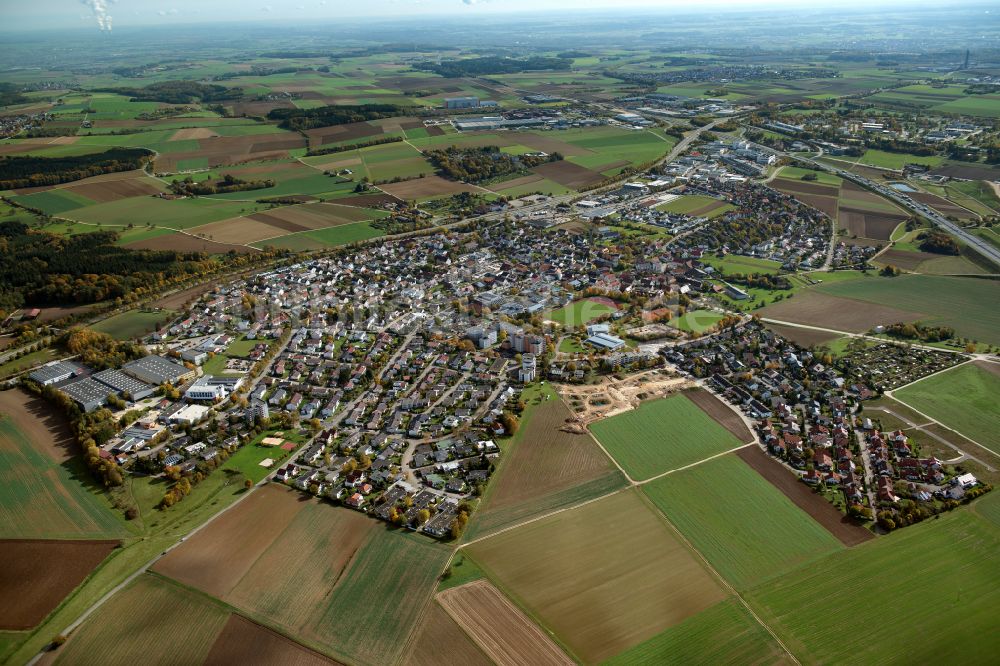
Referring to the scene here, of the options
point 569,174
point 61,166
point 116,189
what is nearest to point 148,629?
point 116,189

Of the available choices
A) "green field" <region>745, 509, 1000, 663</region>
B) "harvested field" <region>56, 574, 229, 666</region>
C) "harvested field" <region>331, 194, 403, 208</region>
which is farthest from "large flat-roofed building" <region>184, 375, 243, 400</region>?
"harvested field" <region>331, 194, 403, 208</region>

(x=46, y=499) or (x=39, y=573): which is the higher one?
(x=46, y=499)

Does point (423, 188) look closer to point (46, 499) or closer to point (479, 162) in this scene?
point (479, 162)

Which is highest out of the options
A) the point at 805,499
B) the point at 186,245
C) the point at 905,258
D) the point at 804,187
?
the point at 804,187

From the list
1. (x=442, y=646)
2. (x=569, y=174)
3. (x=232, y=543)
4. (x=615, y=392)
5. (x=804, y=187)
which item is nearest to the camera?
(x=442, y=646)

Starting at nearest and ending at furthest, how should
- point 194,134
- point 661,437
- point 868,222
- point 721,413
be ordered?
point 661,437 → point 721,413 → point 868,222 → point 194,134

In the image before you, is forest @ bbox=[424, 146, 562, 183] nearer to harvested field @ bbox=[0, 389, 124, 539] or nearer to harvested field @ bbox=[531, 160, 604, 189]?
harvested field @ bbox=[531, 160, 604, 189]

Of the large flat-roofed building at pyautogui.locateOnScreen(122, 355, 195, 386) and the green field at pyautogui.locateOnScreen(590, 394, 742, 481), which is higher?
the large flat-roofed building at pyautogui.locateOnScreen(122, 355, 195, 386)

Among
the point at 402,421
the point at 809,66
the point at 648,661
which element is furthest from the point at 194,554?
the point at 809,66
